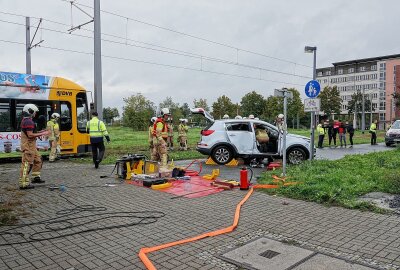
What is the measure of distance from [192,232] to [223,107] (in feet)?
238

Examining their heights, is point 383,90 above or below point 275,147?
above

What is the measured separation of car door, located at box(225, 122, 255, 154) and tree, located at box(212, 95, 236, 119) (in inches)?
2483

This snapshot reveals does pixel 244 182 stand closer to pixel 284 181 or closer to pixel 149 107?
pixel 284 181

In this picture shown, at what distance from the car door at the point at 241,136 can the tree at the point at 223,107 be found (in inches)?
2483

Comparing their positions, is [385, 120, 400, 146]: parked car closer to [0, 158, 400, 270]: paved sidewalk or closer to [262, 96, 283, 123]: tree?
[0, 158, 400, 270]: paved sidewalk

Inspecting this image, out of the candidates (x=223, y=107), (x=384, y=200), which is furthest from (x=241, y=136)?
(x=223, y=107)

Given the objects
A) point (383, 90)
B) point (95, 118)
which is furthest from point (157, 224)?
point (383, 90)

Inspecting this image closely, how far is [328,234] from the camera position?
5109 mm

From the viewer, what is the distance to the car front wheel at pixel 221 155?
13.0 m

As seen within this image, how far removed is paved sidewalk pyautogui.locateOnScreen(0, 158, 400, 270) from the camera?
164 inches

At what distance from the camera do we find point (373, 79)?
102 meters

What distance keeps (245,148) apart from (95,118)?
17.4ft

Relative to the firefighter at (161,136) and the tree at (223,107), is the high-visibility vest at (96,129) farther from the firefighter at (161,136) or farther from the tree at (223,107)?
the tree at (223,107)

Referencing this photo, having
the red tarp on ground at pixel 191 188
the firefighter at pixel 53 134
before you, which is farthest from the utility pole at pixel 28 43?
the red tarp on ground at pixel 191 188
